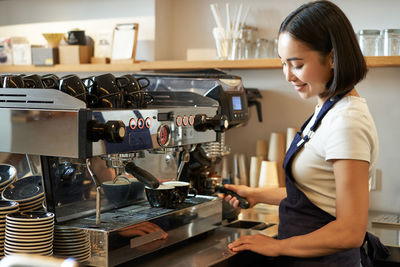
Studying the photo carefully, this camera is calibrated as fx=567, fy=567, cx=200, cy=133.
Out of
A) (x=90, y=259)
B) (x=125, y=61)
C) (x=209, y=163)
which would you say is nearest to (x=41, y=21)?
(x=125, y=61)

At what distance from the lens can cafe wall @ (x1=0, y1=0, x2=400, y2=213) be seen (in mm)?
2643

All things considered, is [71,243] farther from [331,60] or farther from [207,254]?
[331,60]

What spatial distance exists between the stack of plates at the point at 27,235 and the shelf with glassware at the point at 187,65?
1522 mm

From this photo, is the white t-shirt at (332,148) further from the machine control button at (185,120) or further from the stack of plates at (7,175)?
the stack of plates at (7,175)

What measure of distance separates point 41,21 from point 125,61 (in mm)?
792

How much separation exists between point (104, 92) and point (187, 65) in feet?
4.12

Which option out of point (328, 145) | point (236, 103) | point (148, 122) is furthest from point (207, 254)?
point (236, 103)

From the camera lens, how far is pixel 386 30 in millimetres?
2457

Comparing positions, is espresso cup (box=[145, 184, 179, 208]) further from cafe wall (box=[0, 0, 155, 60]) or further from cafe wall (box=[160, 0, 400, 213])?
cafe wall (box=[0, 0, 155, 60])

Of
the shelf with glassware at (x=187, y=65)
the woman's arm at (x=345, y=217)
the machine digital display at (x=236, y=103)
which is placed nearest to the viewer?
the woman's arm at (x=345, y=217)

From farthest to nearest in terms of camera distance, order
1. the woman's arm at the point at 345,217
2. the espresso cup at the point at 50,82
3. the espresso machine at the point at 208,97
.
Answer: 1. the espresso machine at the point at 208,97
2. the espresso cup at the point at 50,82
3. the woman's arm at the point at 345,217

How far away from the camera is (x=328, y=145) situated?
1279mm

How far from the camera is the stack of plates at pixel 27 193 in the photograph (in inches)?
58.6

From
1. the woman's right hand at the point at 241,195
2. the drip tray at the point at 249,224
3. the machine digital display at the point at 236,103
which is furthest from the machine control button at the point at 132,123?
the machine digital display at the point at 236,103
